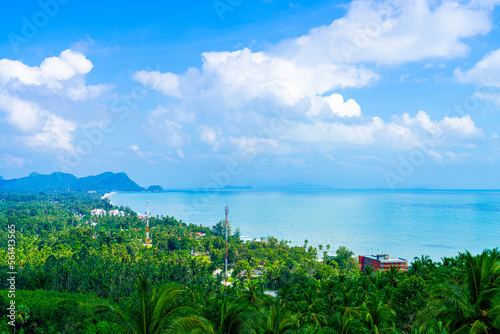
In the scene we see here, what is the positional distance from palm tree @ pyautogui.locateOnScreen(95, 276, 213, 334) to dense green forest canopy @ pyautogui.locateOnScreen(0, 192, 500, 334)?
0.05 ft

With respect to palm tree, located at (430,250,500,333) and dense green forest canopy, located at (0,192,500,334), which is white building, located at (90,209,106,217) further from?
palm tree, located at (430,250,500,333)

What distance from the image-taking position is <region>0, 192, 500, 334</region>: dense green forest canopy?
23.6ft

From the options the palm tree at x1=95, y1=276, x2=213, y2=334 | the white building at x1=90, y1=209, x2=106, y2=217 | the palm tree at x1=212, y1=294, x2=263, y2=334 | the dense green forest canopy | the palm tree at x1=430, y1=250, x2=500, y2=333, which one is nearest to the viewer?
the palm tree at x1=95, y1=276, x2=213, y2=334

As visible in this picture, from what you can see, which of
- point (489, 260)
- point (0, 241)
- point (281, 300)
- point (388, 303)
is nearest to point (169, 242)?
point (0, 241)

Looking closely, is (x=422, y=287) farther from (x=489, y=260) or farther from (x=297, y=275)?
(x=297, y=275)

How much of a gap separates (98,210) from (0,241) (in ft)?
220

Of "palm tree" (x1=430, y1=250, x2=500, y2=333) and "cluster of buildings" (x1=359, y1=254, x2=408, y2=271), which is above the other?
"palm tree" (x1=430, y1=250, x2=500, y2=333)

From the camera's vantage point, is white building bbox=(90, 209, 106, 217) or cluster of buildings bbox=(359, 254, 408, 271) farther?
white building bbox=(90, 209, 106, 217)

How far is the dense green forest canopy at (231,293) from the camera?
23.6 feet

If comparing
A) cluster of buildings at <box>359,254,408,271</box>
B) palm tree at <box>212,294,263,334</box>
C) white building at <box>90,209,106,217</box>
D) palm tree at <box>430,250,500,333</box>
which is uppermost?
palm tree at <box>430,250,500,333</box>

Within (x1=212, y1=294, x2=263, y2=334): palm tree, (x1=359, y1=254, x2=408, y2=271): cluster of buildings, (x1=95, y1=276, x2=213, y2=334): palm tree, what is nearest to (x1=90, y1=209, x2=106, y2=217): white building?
(x1=359, y1=254, x2=408, y2=271): cluster of buildings

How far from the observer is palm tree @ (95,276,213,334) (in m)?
5.81

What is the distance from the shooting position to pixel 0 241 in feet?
161

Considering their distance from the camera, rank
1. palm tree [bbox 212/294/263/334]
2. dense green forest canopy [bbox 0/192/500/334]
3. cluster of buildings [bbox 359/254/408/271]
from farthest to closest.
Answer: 1. cluster of buildings [bbox 359/254/408/271]
2. palm tree [bbox 212/294/263/334]
3. dense green forest canopy [bbox 0/192/500/334]
